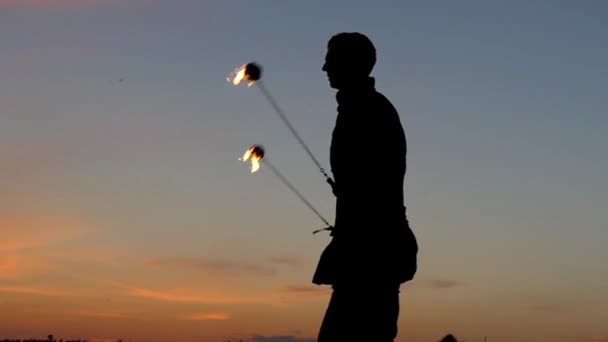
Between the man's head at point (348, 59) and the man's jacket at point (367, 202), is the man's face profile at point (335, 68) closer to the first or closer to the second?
the man's head at point (348, 59)

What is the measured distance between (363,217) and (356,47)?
158 centimetres

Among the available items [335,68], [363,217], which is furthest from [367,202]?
[335,68]

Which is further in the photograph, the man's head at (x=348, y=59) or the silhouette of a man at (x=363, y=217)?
the man's head at (x=348, y=59)

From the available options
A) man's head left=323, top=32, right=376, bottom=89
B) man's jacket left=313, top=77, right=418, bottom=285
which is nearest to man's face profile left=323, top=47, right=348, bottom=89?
man's head left=323, top=32, right=376, bottom=89

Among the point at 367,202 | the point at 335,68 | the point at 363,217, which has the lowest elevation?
the point at 363,217

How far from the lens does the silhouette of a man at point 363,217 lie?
10453mm

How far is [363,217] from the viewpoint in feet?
34.2

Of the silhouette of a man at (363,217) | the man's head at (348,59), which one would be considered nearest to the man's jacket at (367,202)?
the silhouette of a man at (363,217)

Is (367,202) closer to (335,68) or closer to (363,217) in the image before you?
(363,217)

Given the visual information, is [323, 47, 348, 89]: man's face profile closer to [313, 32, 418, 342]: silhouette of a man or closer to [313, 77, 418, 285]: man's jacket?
[313, 32, 418, 342]: silhouette of a man

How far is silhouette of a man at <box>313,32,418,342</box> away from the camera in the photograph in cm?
1045

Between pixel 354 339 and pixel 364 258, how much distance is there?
75cm

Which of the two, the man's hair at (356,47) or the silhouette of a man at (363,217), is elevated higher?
the man's hair at (356,47)

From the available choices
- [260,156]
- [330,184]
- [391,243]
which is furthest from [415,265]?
[260,156]
